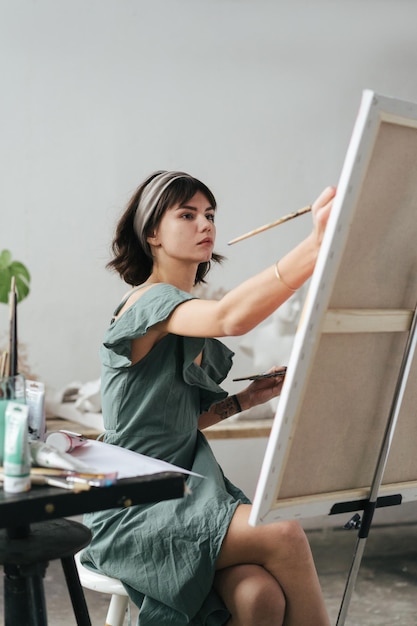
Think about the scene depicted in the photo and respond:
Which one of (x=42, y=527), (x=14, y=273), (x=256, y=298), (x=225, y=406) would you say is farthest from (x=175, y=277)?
(x=14, y=273)

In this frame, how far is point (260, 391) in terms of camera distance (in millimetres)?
2436

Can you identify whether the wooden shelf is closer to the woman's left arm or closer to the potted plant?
the potted plant

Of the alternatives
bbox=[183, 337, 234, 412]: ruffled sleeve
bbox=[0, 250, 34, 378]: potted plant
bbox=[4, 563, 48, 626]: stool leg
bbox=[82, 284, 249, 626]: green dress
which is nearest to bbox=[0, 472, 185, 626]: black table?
bbox=[4, 563, 48, 626]: stool leg

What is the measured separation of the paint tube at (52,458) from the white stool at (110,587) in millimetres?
438

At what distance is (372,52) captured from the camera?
13.8 ft

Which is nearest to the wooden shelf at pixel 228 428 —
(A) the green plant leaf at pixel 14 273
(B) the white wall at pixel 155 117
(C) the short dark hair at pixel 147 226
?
(B) the white wall at pixel 155 117

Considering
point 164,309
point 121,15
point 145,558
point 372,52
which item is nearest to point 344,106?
point 372,52

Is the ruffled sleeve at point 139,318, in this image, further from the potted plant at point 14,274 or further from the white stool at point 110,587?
the potted plant at point 14,274

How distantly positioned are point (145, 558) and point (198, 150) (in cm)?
230

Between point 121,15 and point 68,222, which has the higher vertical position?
point 121,15

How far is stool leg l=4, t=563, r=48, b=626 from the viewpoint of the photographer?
68.9 inches

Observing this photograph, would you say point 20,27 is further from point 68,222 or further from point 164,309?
point 164,309

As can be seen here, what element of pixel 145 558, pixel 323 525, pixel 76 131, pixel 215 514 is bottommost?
pixel 323 525

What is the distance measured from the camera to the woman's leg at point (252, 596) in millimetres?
1902
